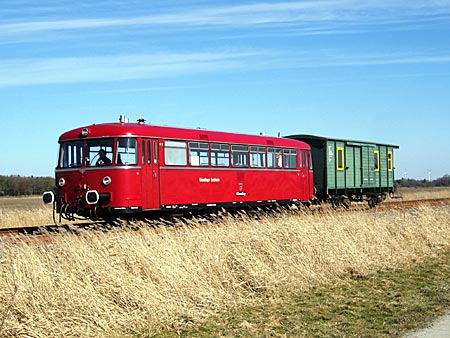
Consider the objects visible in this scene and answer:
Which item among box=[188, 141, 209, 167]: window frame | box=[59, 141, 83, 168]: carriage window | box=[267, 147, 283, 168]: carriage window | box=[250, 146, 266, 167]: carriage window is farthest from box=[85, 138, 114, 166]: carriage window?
box=[267, 147, 283, 168]: carriage window

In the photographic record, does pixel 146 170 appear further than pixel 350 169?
No

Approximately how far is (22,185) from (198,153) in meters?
73.1

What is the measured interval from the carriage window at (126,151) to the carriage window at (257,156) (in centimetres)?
584

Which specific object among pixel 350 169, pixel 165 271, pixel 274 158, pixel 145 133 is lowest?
pixel 165 271

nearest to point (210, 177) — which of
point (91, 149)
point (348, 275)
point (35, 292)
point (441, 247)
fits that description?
point (91, 149)

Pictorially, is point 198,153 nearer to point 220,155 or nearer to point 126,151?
point 220,155

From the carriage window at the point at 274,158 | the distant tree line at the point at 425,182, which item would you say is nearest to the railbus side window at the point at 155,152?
the carriage window at the point at 274,158

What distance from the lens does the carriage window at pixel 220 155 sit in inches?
795

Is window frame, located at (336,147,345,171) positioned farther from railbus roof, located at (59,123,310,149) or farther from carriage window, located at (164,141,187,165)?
carriage window, located at (164,141,187,165)

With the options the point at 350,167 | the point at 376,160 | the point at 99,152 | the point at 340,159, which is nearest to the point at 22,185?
the point at 376,160

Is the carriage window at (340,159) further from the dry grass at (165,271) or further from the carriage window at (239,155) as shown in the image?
the dry grass at (165,271)

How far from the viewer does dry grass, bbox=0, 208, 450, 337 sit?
7457mm

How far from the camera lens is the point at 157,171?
58.9 feet

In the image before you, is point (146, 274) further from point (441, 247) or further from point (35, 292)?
point (441, 247)
